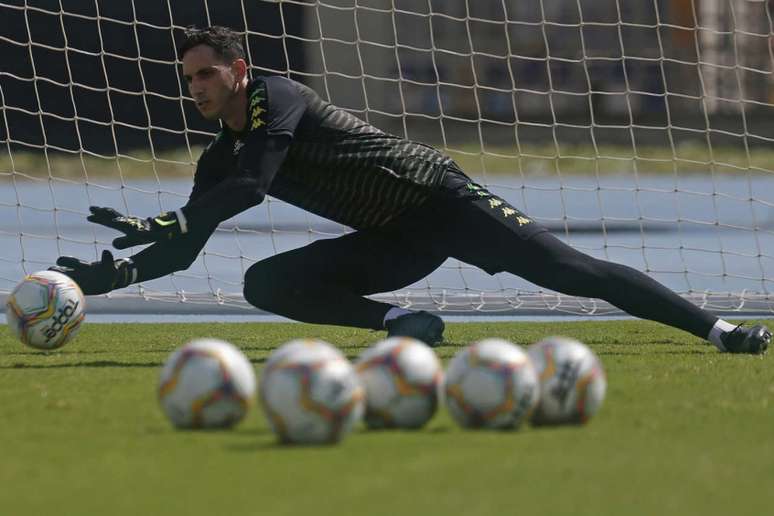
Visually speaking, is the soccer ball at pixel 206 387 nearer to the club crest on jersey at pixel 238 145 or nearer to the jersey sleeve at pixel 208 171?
the club crest on jersey at pixel 238 145

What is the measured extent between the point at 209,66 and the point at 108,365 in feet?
4.71

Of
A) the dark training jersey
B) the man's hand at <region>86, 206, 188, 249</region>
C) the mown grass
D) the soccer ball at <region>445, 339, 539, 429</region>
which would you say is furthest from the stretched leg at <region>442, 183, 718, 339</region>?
the mown grass

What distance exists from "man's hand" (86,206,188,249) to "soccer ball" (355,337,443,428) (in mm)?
1703

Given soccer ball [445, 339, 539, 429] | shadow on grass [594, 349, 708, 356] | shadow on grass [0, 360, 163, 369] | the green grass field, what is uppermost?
shadow on grass [0, 360, 163, 369]

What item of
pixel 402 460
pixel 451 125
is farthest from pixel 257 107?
pixel 451 125

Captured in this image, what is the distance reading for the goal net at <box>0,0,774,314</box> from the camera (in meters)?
9.88

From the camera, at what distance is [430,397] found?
4488 mm

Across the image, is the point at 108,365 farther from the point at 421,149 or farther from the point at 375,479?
the point at 375,479

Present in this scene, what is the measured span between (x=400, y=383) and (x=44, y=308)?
97.9 inches

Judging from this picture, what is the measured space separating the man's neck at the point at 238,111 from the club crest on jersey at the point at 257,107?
9cm

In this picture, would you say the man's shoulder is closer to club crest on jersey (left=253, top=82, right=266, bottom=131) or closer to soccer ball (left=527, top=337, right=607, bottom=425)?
club crest on jersey (left=253, top=82, right=266, bottom=131)

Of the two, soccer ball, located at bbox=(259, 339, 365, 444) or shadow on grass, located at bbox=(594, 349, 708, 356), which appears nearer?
soccer ball, located at bbox=(259, 339, 365, 444)

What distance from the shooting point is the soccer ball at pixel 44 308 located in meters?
6.36

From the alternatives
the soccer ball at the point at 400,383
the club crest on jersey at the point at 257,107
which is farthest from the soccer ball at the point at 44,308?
the soccer ball at the point at 400,383
